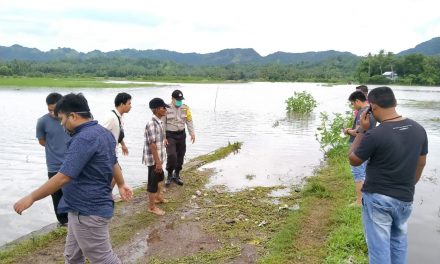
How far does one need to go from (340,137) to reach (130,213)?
302 inches

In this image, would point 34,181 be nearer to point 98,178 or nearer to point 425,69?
point 98,178

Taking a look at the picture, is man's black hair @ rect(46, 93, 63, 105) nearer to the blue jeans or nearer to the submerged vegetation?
the submerged vegetation

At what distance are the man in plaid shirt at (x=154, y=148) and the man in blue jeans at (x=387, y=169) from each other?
3.65m

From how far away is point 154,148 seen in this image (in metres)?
6.48

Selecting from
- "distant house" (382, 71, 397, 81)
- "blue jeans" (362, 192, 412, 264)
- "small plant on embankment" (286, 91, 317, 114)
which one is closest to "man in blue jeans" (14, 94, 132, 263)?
"blue jeans" (362, 192, 412, 264)

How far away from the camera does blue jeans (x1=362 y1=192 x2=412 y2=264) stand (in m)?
3.62

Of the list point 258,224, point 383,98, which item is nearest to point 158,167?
point 258,224

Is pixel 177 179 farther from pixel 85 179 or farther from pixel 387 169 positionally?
pixel 387 169

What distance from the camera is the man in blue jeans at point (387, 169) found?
11.4 feet

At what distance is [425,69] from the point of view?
3580 inches

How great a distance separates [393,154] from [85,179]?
8.80 feet

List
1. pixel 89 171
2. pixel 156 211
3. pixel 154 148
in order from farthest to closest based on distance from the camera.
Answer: pixel 156 211, pixel 154 148, pixel 89 171

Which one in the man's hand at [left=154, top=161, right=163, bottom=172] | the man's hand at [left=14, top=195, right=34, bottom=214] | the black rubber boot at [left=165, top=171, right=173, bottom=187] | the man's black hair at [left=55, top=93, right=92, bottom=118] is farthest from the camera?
the black rubber boot at [left=165, top=171, right=173, bottom=187]

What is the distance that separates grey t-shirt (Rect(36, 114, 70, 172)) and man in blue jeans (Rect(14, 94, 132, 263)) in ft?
8.38
